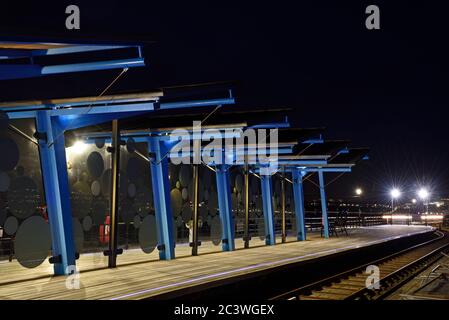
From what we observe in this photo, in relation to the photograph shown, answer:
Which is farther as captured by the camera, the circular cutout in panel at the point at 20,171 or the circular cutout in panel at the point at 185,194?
the circular cutout in panel at the point at 185,194

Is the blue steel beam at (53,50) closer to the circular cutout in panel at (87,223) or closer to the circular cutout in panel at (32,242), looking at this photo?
the circular cutout in panel at (32,242)

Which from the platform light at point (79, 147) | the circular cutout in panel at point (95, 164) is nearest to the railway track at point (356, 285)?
the circular cutout in panel at point (95, 164)

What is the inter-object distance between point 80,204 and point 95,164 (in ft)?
3.72

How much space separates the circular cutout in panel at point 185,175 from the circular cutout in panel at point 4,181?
6444 mm

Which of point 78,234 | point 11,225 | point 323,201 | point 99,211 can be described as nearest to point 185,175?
point 99,211

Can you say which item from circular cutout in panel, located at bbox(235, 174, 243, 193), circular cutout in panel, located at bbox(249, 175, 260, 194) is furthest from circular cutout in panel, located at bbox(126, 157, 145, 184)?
circular cutout in panel, located at bbox(249, 175, 260, 194)

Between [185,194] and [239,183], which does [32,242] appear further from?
[239,183]

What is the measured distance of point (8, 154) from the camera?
30.2ft

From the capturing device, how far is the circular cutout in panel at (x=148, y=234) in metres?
12.8

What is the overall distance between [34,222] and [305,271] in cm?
664

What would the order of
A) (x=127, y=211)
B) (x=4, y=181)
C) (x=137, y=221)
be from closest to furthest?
(x=4, y=181) → (x=127, y=211) → (x=137, y=221)

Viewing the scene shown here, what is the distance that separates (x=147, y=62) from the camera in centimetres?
834

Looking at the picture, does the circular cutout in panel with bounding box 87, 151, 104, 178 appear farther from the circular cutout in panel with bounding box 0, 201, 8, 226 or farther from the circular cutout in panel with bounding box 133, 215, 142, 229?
the circular cutout in panel with bounding box 0, 201, 8, 226

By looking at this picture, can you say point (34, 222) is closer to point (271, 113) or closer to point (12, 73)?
point (12, 73)
